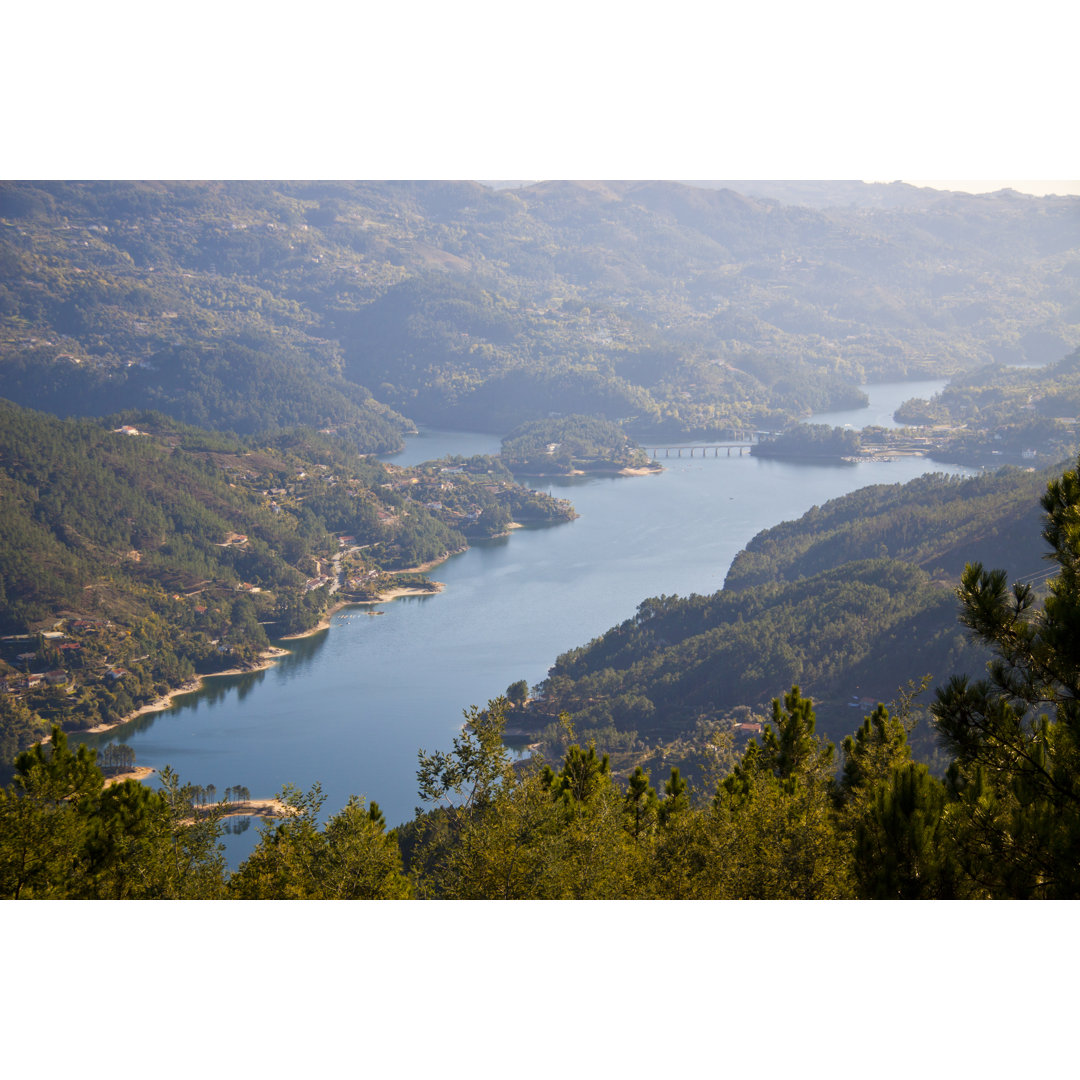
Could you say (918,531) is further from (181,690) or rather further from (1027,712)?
(1027,712)

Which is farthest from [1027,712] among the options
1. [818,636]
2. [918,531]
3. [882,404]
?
[882,404]

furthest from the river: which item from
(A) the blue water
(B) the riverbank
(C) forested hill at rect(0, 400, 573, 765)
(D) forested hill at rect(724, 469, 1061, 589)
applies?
(A) the blue water

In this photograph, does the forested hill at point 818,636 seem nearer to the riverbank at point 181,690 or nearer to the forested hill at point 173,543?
the riverbank at point 181,690

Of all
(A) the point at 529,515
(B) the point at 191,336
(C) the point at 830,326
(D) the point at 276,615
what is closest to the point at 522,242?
(C) the point at 830,326

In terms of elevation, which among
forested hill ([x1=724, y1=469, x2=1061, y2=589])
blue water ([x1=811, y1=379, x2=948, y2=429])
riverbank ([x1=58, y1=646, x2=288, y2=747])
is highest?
blue water ([x1=811, y1=379, x2=948, y2=429])

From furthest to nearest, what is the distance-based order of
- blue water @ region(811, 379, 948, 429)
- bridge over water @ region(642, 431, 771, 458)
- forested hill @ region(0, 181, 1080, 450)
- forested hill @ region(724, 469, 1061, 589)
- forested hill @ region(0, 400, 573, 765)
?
forested hill @ region(0, 181, 1080, 450) → blue water @ region(811, 379, 948, 429) → bridge over water @ region(642, 431, 771, 458) → forested hill @ region(0, 400, 573, 765) → forested hill @ region(724, 469, 1061, 589)

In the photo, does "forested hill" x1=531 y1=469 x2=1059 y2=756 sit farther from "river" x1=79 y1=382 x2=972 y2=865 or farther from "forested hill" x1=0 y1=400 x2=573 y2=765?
"forested hill" x1=0 y1=400 x2=573 y2=765

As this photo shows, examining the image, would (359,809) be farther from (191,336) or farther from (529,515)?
(191,336)
